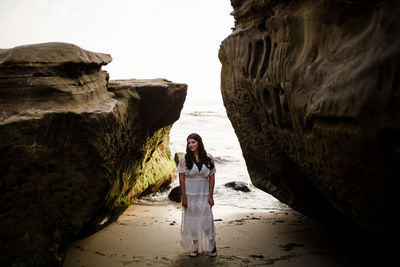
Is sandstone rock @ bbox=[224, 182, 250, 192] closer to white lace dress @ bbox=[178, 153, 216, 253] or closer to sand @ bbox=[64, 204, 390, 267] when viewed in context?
sand @ bbox=[64, 204, 390, 267]

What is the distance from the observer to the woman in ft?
11.7

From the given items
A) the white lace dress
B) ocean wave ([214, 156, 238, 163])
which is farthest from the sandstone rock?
the white lace dress

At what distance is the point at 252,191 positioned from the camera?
7309mm

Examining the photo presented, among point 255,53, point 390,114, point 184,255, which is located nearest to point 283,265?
point 184,255

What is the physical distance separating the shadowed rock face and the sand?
16.2 inches

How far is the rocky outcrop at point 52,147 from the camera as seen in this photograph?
2672 mm

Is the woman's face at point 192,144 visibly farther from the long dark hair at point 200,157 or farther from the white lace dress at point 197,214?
the white lace dress at point 197,214

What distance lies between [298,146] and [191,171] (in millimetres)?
1139

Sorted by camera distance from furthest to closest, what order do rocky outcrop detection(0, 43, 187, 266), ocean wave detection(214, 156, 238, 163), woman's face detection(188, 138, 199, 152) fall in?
1. ocean wave detection(214, 156, 238, 163)
2. woman's face detection(188, 138, 199, 152)
3. rocky outcrop detection(0, 43, 187, 266)

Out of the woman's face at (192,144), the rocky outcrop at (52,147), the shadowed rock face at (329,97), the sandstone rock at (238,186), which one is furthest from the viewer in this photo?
the sandstone rock at (238,186)

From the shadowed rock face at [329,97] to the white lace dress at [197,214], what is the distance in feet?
3.05

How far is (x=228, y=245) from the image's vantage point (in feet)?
12.8

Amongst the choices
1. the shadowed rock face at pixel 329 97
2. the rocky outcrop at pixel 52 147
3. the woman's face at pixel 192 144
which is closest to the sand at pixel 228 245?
the shadowed rock face at pixel 329 97

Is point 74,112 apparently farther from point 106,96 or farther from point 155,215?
point 155,215
